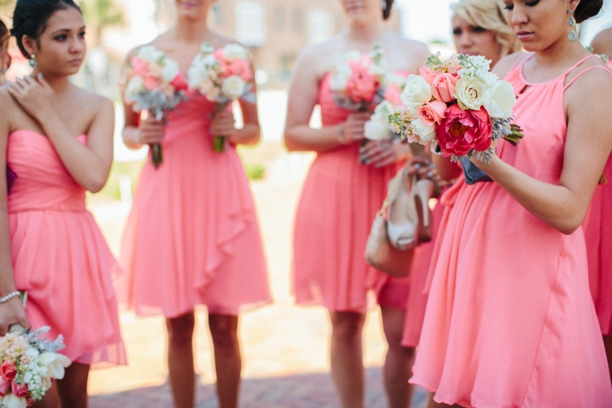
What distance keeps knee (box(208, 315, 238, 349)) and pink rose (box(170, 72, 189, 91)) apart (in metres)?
1.51

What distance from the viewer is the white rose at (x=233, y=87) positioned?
3990mm

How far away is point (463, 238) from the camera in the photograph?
8.98 feet

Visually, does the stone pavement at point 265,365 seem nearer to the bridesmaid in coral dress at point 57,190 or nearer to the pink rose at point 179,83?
the bridesmaid in coral dress at point 57,190

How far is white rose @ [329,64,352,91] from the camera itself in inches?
155

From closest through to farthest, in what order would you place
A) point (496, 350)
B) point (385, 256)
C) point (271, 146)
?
1. point (496, 350)
2. point (385, 256)
3. point (271, 146)

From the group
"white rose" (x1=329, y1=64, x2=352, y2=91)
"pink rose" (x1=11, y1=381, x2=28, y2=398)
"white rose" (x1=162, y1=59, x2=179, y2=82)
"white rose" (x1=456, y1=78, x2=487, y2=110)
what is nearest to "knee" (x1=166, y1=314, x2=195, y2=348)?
"white rose" (x1=162, y1=59, x2=179, y2=82)

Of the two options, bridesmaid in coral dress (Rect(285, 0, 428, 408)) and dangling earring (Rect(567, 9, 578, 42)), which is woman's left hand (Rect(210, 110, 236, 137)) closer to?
bridesmaid in coral dress (Rect(285, 0, 428, 408))

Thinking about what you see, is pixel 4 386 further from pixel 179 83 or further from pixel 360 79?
pixel 360 79

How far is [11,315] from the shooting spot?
9.41ft

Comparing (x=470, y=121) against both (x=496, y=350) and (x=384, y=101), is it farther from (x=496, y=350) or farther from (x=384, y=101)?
(x=384, y=101)

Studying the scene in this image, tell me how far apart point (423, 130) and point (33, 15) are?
207 cm

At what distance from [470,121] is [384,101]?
1642mm

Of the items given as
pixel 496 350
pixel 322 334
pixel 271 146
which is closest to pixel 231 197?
pixel 496 350

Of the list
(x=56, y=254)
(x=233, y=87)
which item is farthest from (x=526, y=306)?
(x=233, y=87)
